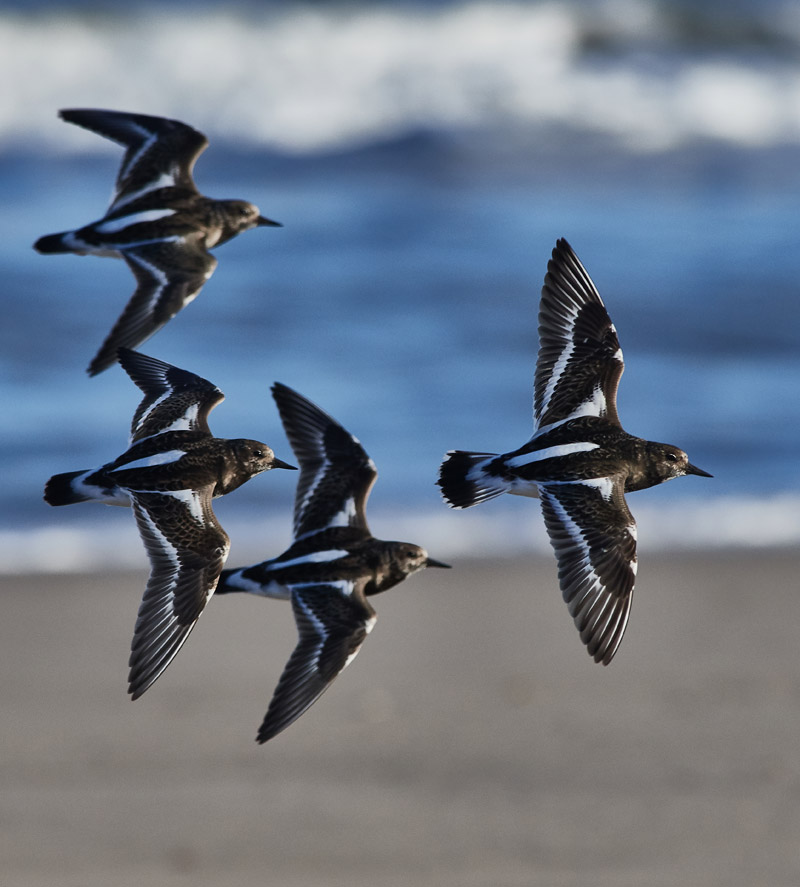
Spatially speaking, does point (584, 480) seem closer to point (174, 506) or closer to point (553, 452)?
point (553, 452)

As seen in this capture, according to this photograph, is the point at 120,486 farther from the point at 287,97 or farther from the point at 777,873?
the point at 287,97

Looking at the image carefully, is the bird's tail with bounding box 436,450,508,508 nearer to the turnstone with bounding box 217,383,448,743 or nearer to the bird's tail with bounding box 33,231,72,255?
the turnstone with bounding box 217,383,448,743

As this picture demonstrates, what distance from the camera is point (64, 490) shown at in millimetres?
3061

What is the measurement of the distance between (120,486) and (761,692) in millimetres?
4556

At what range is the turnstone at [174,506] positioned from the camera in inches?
99.7

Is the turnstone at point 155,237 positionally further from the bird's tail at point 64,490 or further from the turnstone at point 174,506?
the turnstone at point 174,506

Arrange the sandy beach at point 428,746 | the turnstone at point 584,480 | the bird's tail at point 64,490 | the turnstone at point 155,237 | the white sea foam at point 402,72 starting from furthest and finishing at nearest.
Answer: the white sea foam at point 402,72, the sandy beach at point 428,746, the turnstone at point 155,237, the bird's tail at point 64,490, the turnstone at point 584,480

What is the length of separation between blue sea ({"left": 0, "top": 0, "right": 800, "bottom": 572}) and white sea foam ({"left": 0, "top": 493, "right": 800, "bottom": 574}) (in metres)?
0.02

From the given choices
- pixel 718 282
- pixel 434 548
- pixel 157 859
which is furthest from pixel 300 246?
pixel 157 859

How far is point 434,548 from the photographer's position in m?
7.80

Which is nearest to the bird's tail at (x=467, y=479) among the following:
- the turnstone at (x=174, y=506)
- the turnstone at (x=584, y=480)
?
the turnstone at (x=584, y=480)

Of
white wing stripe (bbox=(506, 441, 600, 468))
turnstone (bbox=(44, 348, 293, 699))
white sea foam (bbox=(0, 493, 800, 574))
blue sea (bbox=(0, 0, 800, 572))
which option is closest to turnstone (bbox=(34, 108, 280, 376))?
turnstone (bbox=(44, 348, 293, 699))

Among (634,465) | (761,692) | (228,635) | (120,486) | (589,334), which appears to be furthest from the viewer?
(228,635)

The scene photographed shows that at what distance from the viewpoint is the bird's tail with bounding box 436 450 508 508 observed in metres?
2.96
